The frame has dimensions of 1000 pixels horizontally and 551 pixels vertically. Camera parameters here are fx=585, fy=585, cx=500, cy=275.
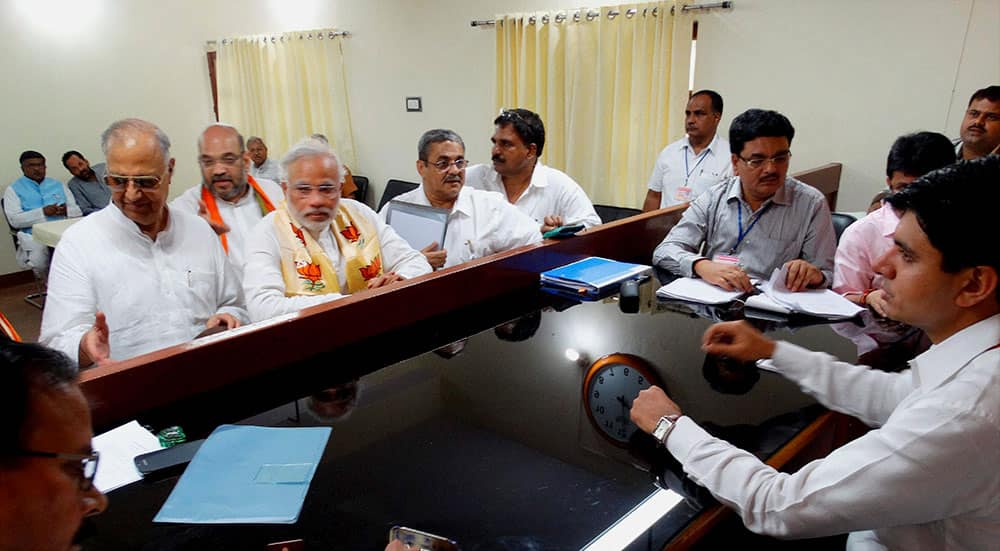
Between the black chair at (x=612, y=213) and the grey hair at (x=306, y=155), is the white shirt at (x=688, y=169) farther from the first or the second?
the grey hair at (x=306, y=155)

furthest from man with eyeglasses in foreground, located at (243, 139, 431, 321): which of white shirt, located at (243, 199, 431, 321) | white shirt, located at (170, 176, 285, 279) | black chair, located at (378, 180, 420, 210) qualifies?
black chair, located at (378, 180, 420, 210)

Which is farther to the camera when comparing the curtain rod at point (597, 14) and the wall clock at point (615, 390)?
the curtain rod at point (597, 14)

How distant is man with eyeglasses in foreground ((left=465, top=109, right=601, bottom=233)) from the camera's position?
2.88 meters

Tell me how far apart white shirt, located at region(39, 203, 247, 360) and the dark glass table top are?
27.8 inches

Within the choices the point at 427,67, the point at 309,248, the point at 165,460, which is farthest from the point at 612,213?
the point at 165,460

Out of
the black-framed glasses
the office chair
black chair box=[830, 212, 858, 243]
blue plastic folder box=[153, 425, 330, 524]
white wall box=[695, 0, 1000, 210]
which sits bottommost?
the office chair

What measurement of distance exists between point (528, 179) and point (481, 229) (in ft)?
2.02

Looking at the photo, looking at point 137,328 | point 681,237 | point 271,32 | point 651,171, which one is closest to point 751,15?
point 651,171

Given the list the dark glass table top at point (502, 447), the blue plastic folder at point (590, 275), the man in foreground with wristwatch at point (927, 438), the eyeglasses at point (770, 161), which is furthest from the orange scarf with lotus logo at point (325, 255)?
the eyeglasses at point (770, 161)

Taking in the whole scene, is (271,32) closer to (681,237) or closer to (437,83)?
(437,83)

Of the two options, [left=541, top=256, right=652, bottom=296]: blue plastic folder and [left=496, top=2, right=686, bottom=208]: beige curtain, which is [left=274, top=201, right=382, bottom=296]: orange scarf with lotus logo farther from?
→ [left=496, top=2, right=686, bottom=208]: beige curtain

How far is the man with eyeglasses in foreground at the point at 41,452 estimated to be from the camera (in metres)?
0.52

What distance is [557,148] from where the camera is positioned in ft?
14.6

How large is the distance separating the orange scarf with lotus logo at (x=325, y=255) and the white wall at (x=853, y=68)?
110 inches
